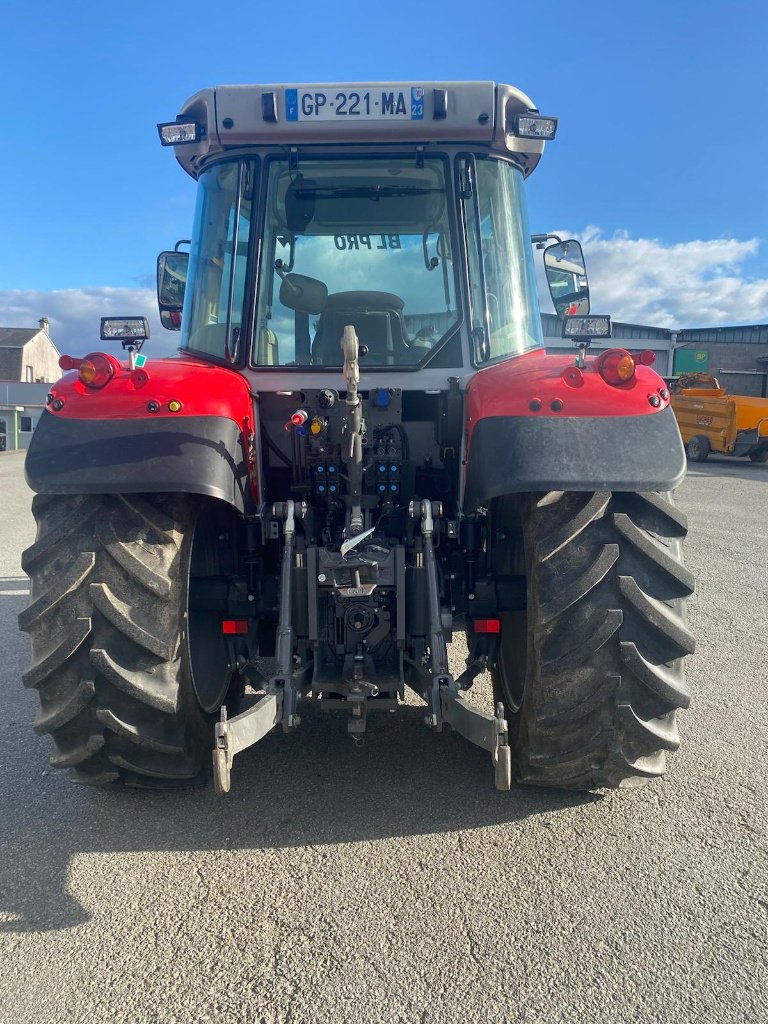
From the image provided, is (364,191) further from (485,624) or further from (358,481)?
(485,624)

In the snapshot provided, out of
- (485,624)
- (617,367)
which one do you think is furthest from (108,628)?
(617,367)

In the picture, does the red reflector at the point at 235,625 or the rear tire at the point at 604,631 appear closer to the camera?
the rear tire at the point at 604,631

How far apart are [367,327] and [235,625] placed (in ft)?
4.80

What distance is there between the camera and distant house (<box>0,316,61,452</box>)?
33125mm

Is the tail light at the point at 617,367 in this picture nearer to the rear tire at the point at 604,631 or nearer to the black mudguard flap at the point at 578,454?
the black mudguard flap at the point at 578,454

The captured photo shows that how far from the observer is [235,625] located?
320 centimetres

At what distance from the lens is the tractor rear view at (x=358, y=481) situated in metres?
2.58

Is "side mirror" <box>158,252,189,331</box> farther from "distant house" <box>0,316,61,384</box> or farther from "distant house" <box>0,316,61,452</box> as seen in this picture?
"distant house" <box>0,316,61,384</box>

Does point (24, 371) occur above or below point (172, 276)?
above

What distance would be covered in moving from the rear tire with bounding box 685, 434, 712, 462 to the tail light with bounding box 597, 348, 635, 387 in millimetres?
18395

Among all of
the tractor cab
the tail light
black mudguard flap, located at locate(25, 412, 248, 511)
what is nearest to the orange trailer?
the tractor cab

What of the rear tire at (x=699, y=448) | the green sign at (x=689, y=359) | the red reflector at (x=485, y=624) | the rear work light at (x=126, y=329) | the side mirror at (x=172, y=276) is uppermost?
the green sign at (x=689, y=359)

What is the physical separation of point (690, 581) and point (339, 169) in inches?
91.2

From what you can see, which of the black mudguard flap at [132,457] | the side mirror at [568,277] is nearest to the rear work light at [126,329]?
the black mudguard flap at [132,457]
